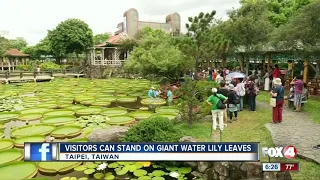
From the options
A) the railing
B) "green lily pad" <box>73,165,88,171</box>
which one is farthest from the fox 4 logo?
the railing

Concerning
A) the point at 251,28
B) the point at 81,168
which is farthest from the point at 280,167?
the point at 251,28

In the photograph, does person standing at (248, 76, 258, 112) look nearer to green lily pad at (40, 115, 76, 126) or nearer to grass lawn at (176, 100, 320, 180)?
grass lawn at (176, 100, 320, 180)

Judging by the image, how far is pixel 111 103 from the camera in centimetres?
1526

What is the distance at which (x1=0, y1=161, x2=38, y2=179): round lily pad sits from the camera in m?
5.75

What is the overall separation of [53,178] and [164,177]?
2.69 metres

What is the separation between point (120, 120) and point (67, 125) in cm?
217

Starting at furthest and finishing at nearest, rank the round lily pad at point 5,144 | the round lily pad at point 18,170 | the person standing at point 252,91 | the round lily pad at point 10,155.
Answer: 1. the person standing at point 252,91
2. the round lily pad at point 5,144
3. the round lily pad at point 10,155
4. the round lily pad at point 18,170

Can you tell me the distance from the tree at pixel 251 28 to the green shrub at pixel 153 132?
11498 millimetres

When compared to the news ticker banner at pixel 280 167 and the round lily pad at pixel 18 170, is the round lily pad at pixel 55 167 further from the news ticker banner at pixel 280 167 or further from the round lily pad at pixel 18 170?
the news ticker banner at pixel 280 167

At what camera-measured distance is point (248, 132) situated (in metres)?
7.95

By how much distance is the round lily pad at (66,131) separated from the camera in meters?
8.82

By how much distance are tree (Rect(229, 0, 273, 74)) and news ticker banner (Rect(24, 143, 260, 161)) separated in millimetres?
13134

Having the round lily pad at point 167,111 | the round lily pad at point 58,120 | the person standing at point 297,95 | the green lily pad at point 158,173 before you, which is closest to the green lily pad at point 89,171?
the green lily pad at point 158,173

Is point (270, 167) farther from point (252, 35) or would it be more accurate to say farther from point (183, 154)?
point (252, 35)
